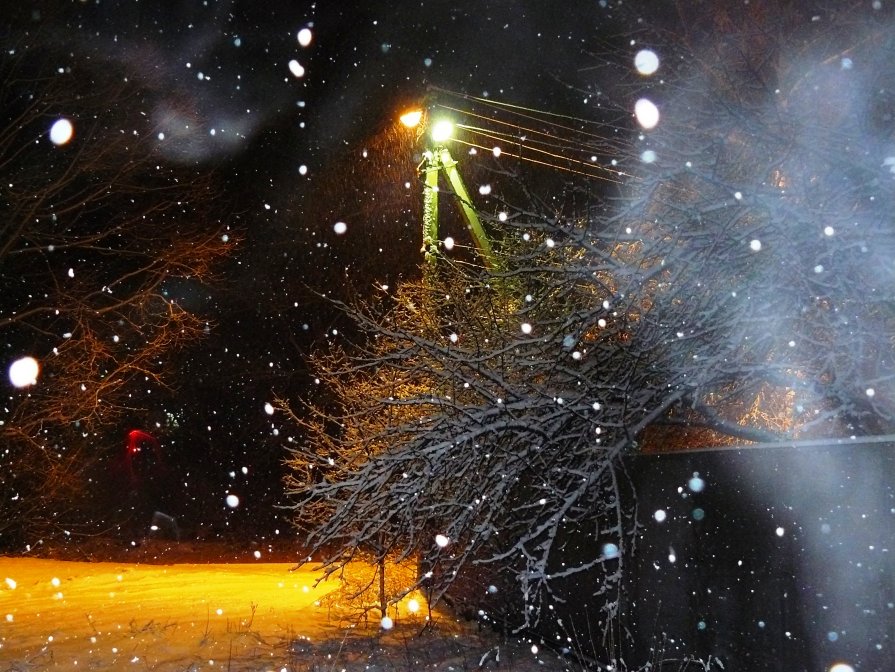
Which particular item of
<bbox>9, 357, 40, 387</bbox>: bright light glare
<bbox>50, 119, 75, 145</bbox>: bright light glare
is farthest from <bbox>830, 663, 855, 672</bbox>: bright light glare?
<bbox>9, 357, 40, 387</bbox>: bright light glare

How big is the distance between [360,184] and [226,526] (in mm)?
13062

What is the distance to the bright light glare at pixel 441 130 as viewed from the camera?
36.5ft

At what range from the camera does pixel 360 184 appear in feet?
83.3

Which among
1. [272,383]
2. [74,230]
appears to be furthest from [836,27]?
[272,383]

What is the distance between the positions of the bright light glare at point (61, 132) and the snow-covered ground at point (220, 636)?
25.8 feet

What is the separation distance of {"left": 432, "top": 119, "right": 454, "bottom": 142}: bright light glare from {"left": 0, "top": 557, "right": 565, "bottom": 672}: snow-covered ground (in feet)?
19.9

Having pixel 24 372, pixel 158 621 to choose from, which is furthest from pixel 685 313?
pixel 24 372

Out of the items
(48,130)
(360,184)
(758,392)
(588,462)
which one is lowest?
(588,462)

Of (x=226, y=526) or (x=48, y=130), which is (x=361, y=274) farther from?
(x=48, y=130)

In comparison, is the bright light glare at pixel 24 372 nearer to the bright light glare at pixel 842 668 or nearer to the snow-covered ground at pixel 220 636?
the snow-covered ground at pixel 220 636

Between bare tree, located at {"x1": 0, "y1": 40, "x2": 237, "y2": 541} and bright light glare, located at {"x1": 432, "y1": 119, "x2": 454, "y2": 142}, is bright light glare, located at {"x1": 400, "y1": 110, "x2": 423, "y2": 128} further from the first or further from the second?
bare tree, located at {"x1": 0, "y1": 40, "x2": 237, "y2": 541}

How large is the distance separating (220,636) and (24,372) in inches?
406

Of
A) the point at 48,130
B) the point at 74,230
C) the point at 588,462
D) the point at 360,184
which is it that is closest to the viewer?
the point at 588,462

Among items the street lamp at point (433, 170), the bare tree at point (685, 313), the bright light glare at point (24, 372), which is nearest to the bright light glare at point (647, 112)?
the bare tree at point (685, 313)
